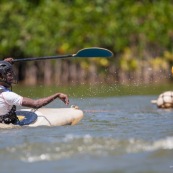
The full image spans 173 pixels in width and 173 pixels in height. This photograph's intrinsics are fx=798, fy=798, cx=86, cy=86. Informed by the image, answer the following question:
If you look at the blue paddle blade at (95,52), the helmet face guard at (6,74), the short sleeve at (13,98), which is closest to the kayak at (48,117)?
the short sleeve at (13,98)

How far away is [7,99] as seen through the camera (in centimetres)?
909

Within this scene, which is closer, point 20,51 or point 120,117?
point 120,117

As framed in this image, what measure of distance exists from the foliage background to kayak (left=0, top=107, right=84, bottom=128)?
1280cm

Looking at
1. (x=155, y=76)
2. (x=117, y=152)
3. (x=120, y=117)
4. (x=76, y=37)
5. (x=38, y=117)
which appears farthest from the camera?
(x=76, y=37)

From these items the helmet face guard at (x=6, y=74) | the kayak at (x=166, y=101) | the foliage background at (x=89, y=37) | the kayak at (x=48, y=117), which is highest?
the foliage background at (x=89, y=37)

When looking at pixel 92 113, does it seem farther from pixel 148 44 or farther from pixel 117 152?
pixel 148 44

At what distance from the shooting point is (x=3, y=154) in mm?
7457

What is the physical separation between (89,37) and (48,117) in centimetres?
1509

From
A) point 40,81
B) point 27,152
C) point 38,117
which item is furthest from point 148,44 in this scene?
point 27,152

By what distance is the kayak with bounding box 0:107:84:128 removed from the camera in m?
9.50

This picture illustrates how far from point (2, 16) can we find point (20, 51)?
125 cm

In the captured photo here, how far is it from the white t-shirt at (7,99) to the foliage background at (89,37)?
13.8 metres

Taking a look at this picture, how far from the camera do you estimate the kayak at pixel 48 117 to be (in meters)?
9.50

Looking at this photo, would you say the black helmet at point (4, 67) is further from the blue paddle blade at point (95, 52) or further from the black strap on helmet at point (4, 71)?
the blue paddle blade at point (95, 52)
